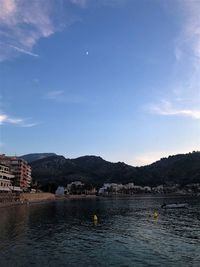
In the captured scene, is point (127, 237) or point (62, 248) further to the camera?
point (127, 237)

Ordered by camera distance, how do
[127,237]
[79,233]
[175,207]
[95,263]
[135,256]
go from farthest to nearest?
1. [175,207]
2. [79,233]
3. [127,237]
4. [135,256]
5. [95,263]

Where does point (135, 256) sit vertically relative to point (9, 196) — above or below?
below

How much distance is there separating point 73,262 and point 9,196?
413 ft

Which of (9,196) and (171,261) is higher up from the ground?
(9,196)

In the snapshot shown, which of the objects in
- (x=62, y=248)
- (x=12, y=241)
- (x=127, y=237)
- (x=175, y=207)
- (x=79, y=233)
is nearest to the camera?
(x=62, y=248)

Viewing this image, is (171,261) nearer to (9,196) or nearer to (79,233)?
(79,233)

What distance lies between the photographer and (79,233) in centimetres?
7262

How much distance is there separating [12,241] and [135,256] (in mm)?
21180

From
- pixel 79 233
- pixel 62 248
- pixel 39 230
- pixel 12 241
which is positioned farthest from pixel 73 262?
pixel 39 230

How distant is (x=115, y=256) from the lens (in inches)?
1960

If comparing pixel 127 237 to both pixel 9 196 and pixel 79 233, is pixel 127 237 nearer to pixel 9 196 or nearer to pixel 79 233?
pixel 79 233

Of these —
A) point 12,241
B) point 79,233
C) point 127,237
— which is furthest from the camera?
point 79,233

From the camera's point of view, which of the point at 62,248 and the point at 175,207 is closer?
the point at 62,248

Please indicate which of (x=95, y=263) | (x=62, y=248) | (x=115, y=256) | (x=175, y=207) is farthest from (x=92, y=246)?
(x=175, y=207)
